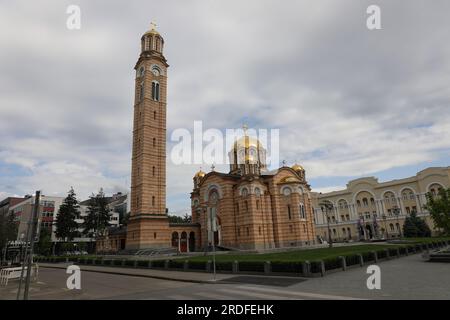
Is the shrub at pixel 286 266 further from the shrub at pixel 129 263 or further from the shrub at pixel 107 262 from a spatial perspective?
the shrub at pixel 107 262

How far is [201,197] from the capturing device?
173 feet

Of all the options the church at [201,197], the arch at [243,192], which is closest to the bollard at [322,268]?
the church at [201,197]

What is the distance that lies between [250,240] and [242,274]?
26.3 meters

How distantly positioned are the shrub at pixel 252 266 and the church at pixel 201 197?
935 inches

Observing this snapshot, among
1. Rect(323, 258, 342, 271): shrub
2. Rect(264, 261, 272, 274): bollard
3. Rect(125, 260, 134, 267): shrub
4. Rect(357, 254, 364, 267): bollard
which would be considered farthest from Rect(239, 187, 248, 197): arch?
Rect(264, 261, 272, 274): bollard

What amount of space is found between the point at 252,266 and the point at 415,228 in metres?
55.8

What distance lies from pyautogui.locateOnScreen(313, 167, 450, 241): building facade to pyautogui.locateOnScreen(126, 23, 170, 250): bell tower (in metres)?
40.4

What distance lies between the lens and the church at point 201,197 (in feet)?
138

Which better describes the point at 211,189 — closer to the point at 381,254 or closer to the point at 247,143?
the point at 247,143

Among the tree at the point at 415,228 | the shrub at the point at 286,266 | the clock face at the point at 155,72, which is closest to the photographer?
the shrub at the point at 286,266

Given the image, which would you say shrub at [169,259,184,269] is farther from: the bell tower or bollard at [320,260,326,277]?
the bell tower
